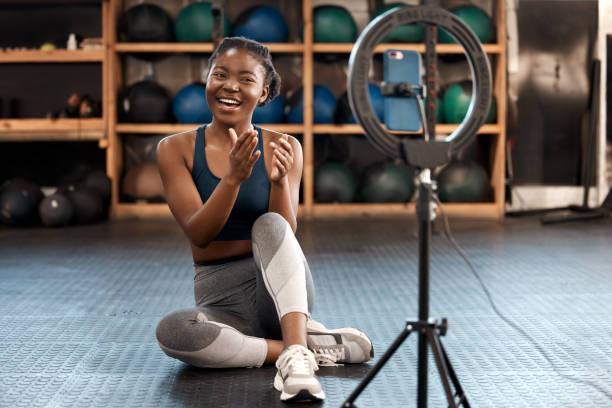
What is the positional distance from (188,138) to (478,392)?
40.0 inches

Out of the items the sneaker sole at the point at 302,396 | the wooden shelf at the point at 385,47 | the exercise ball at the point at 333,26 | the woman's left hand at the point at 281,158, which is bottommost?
the sneaker sole at the point at 302,396

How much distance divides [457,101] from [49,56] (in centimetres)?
308

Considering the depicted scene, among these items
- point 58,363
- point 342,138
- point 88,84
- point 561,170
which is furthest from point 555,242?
point 88,84

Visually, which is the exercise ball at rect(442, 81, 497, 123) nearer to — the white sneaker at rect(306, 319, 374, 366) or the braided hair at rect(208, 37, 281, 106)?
the braided hair at rect(208, 37, 281, 106)

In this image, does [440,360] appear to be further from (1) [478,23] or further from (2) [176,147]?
(1) [478,23]

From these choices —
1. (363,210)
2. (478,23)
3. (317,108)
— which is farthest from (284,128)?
(478,23)

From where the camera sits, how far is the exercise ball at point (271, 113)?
219 inches

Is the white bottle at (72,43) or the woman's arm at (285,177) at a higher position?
the white bottle at (72,43)

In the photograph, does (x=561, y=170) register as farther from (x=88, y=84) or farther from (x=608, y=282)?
(x=88, y=84)

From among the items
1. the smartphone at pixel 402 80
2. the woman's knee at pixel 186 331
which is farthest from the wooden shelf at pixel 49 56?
the smartphone at pixel 402 80

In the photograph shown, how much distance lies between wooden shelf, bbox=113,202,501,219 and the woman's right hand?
4.01 metres

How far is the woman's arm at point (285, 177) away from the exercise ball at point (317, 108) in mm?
3611

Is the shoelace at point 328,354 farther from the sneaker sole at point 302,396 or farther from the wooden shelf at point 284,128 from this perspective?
the wooden shelf at point 284,128

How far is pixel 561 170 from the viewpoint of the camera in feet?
20.2
